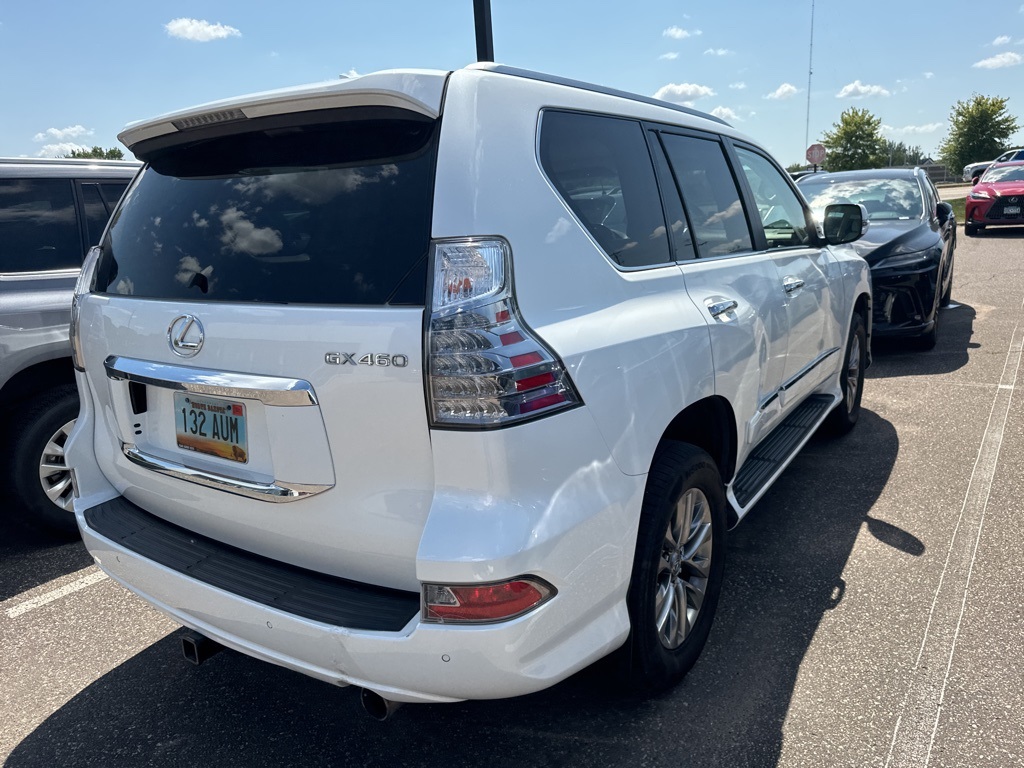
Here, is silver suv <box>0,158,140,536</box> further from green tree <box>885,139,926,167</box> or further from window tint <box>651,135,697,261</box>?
green tree <box>885,139,926,167</box>

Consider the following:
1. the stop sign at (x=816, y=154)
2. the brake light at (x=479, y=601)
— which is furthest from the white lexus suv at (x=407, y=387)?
the stop sign at (x=816, y=154)

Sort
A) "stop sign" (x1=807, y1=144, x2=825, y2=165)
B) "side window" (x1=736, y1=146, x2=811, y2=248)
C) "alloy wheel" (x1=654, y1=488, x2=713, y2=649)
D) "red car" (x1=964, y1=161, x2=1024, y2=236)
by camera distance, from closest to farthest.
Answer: "alloy wheel" (x1=654, y1=488, x2=713, y2=649) < "side window" (x1=736, y1=146, x2=811, y2=248) < "red car" (x1=964, y1=161, x2=1024, y2=236) < "stop sign" (x1=807, y1=144, x2=825, y2=165)

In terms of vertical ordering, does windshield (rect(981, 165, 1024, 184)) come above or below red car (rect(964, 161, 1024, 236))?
above

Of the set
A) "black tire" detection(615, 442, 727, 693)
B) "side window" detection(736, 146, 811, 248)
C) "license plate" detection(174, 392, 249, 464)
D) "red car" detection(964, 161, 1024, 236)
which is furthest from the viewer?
"red car" detection(964, 161, 1024, 236)

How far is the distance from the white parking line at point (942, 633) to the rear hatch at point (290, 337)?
1638 mm

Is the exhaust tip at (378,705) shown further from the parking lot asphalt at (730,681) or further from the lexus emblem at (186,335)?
the lexus emblem at (186,335)

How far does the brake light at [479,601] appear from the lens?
182 centimetres

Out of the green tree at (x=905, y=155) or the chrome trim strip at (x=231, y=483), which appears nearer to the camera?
the chrome trim strip at (x=231, y=483)

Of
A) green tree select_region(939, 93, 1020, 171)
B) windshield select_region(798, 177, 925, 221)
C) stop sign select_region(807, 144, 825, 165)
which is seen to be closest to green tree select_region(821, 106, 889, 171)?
green tree select_region(939, 93, 1020, 171)

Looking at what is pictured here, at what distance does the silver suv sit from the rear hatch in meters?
1.77

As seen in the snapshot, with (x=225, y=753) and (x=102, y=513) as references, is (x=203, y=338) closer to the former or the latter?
(x=102, y=513)

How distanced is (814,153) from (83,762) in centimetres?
2705

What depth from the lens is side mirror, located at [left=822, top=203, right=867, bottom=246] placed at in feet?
14.4

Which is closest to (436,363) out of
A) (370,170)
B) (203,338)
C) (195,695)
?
(370,170)
